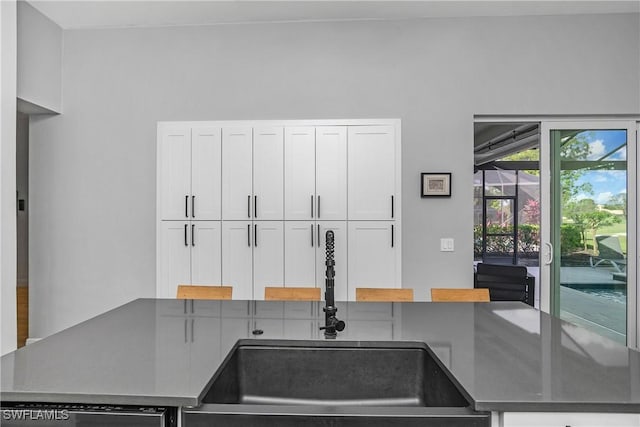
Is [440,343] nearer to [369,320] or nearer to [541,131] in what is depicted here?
[369,320]

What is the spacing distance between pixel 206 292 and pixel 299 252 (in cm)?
125

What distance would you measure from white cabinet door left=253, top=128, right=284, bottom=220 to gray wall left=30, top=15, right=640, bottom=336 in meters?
0.24

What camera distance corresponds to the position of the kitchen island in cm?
103

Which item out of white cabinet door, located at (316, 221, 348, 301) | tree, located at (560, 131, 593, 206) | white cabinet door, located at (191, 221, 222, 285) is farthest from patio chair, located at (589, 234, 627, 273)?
white cabinet door, located at (191, 221, 222, 285)

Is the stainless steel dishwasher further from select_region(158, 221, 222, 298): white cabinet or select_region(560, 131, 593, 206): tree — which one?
select_region(560, 131, 593, 206): tree

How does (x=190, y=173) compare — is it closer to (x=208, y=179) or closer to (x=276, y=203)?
(x=208, y=179)

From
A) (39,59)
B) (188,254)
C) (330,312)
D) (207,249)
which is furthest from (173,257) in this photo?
(330,312)

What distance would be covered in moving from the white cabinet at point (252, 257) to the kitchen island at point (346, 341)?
1693mm

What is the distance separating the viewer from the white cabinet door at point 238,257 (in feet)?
12.5

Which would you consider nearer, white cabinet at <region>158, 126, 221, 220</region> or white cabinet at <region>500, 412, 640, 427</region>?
white cabinet at <region>500, 412, 640, 427</region>

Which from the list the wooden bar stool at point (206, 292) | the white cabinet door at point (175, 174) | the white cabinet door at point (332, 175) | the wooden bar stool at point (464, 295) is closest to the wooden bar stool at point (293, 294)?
the wooden bar stool at point (206, 292)

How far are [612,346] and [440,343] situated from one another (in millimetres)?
574

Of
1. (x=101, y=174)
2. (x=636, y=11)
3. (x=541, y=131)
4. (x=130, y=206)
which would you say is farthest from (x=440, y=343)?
(x=636, y=11)

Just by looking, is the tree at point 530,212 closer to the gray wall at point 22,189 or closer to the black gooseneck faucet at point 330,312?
the black gooseneck faucet at point 330,312
